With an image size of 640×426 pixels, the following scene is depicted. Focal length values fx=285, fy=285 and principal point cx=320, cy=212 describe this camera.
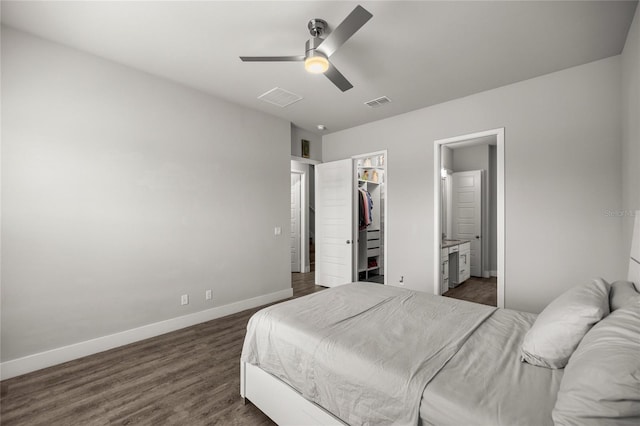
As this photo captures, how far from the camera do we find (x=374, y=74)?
3.04 m

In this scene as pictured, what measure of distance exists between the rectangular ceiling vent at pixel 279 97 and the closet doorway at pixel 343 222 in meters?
1.44

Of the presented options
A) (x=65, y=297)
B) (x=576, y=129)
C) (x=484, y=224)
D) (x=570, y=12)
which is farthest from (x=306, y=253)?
(x=570, y=12)

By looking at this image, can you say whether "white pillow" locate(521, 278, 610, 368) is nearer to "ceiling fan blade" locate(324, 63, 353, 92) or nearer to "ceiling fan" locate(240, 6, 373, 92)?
"ceiling fan" locate(240, 6, 373, 92)

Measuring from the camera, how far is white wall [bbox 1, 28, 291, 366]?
7.72ft

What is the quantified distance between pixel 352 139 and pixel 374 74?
1.79 meters

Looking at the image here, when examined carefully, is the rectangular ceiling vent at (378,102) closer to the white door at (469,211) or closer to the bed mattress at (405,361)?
the bed mattress at (405,361)

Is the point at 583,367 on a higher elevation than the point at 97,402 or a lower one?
higher

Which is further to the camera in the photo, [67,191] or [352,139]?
[352,139]

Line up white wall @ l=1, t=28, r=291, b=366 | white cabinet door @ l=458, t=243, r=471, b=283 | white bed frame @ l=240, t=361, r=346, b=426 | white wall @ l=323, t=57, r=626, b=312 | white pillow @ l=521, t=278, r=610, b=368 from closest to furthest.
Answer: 1. white pillow @ l=521, t=278, r=610, b=368
2. white bed frame @ l=240, t=361, r=346, b=426
3. white wall @ l=1, t=28, r=291, b=366
4. white wall @ l=323, t=57, r=626, b=312
5. white cabinet door @ l=458, t=243, r=471, b=283

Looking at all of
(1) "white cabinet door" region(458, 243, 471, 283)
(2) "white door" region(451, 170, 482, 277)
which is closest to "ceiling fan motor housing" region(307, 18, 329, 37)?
(1) "white cabinet door" region(458, 243, 471, 283)

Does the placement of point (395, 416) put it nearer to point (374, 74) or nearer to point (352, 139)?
point (374, 74)

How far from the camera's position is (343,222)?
4.72 metres

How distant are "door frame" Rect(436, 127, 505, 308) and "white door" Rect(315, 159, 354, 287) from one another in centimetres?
130

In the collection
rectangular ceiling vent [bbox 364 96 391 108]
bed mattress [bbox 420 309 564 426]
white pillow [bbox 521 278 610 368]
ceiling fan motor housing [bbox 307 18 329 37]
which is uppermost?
rectangular ceiling vent [bbox 364 96 391 108]
